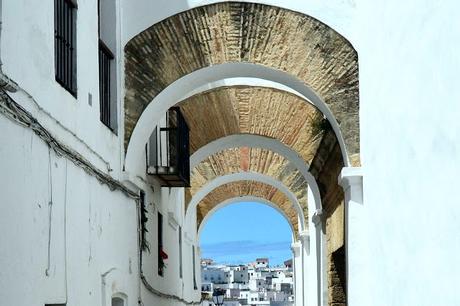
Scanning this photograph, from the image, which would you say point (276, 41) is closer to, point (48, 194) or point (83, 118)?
point (83, 118)

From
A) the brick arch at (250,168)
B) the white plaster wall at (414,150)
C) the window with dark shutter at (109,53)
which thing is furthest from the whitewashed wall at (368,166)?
the brick arch at (250,168)

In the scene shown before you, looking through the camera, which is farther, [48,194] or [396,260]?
[48,194]

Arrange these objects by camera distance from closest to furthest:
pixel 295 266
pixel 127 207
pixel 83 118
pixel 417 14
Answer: pixel 417 14 < pixel 83 118 < pixel 127 207 < pixel 295 266

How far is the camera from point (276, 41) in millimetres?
10016

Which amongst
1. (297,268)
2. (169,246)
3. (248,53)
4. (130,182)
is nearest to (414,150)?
(248,53)

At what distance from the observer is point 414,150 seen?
206 inches

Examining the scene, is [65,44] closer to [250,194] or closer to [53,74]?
[53,74]

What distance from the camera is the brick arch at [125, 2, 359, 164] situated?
9.87m

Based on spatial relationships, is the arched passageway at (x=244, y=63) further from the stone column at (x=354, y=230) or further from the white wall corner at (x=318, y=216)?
the white wall corner at (x=318, y=216)

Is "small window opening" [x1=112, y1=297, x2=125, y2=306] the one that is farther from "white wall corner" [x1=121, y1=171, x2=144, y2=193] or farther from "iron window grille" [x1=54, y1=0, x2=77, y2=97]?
"iron window grille" [x1=54, y1=0, x2=77, y2=97]

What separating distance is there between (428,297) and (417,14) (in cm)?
167

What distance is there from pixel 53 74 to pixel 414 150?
319 cm

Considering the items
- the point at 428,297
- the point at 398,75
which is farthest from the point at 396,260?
the point at 398,75

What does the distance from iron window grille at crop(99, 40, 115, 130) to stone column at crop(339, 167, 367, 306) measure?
2.71 m
